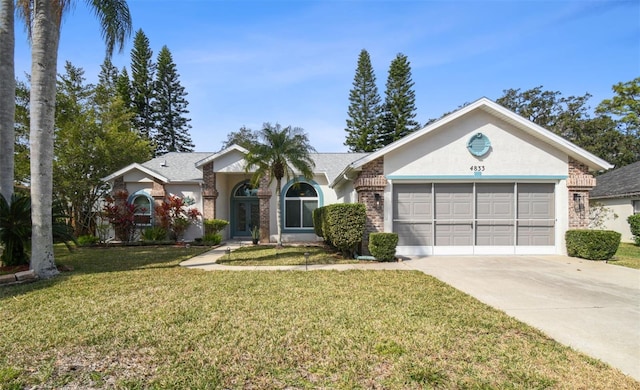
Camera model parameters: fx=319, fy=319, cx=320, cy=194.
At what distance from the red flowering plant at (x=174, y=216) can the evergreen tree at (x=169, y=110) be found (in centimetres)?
2328

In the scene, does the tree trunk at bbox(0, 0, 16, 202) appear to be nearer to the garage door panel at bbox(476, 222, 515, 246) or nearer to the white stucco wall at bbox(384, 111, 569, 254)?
the white stucco wall at bbox(384, 111, 569, 254)

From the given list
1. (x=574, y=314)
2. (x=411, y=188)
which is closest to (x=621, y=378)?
(x=574, y=314)

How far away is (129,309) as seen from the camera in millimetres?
5395

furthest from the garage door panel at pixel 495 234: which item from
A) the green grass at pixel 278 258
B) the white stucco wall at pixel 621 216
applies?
the white stucco wall at pixel 621 216

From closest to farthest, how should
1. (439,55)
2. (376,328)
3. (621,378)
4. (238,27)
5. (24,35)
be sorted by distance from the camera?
(621,378) → (376,328) → (24,35) → (238,27) → (439,55)

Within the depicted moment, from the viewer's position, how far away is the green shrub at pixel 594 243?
9.83 meters

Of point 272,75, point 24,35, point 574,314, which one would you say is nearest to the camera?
point 574,314

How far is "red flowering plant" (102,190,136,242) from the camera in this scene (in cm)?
1487

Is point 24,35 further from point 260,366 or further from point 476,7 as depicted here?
point 476,7

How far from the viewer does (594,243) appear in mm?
10039

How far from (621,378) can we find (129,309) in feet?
21.7

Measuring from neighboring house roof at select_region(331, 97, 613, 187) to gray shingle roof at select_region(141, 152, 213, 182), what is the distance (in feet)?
31.9

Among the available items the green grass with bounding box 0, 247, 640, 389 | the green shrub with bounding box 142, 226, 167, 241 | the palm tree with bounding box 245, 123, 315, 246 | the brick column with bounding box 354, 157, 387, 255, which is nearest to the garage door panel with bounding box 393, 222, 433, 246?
the brick column with bounding box 354, 157, 387, 255

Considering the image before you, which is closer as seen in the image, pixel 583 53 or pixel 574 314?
pixel 574 314
